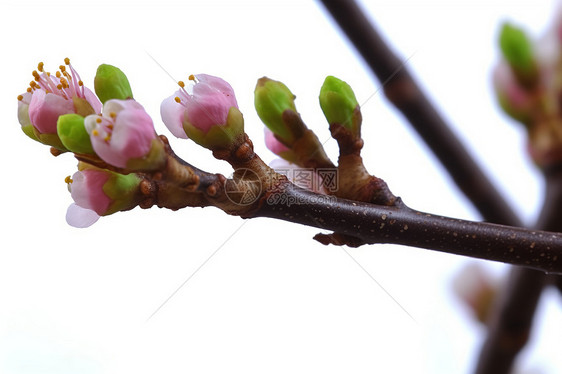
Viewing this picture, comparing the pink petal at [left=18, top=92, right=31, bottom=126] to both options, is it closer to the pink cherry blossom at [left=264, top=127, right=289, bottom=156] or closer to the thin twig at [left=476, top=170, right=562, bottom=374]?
the pink cherry blossom at [left=264, top=127, right=289, bottom=156]

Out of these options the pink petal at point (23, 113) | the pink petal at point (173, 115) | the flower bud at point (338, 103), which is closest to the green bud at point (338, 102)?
the flower bud at point (338, 103)

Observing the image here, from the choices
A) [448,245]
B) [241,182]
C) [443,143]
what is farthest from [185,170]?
[443,143]

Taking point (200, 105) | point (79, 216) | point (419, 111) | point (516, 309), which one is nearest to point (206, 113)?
point (200, 105)

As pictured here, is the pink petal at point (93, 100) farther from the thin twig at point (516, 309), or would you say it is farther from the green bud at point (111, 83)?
the thin twig at point (516, 309)

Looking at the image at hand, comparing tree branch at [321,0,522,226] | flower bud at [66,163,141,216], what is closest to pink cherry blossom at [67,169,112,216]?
flower bud at [66,163,141,216]

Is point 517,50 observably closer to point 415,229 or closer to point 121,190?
point 415,229
